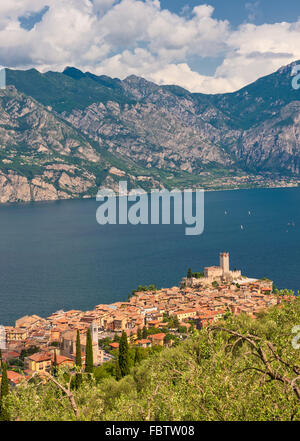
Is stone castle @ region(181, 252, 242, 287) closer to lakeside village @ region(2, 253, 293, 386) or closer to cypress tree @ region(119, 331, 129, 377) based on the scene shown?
lakeside village @ region(2, 253, 293, 386)

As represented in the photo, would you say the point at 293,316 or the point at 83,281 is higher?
the point at 293,316

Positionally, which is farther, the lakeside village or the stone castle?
the stone castle

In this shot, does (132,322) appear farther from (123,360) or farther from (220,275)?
(220,275)

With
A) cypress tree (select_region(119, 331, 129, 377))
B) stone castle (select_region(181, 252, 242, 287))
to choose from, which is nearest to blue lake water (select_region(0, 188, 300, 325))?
stone castle (select_region(181, 252, 242, 287))

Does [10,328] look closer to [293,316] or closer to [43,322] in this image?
[43,322]

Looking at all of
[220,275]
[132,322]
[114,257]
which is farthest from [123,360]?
[114,257]

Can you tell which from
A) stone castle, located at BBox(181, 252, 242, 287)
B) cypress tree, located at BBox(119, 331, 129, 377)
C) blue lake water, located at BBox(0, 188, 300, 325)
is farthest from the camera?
stone castle, located at BBox(181, 252, 242, 287)
